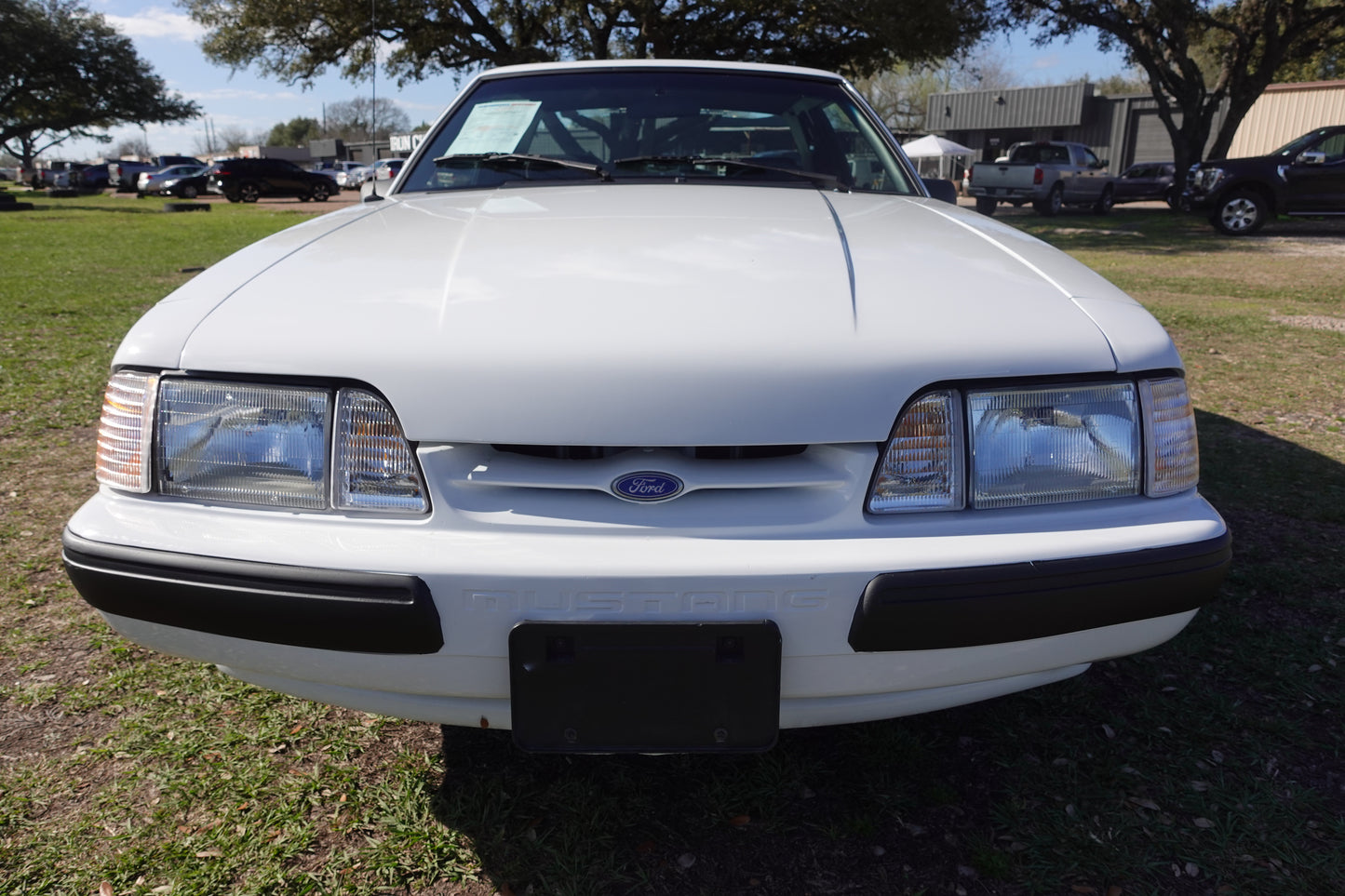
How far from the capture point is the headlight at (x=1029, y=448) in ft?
4.39

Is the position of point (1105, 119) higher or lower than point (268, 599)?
higher

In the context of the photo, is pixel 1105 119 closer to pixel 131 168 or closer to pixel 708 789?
pixel 131 168

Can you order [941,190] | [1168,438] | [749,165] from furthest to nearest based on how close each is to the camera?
[941,190] < [749,165] < [1168,438]

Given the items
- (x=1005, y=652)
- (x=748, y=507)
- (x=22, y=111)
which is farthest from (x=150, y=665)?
(x=22, y=111)

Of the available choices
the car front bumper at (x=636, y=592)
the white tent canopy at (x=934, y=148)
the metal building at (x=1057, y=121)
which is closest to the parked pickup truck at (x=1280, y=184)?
the car front bumper at (x=636, y=592)

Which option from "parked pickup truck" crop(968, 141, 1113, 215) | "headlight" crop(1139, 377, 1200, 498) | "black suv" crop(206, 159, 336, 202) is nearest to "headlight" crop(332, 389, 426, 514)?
"headlight" crop(1139, 377, 1200, 498)

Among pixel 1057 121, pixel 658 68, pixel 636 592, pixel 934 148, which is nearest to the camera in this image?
pixel 636 592

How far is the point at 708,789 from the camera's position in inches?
68.4

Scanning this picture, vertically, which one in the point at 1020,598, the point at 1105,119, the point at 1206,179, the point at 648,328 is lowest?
the point at 1020,598

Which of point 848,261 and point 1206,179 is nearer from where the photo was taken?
point 848,261

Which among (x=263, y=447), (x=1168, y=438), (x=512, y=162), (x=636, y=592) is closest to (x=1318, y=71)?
(x=512, y=162)

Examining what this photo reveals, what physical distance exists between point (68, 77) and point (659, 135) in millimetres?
44052

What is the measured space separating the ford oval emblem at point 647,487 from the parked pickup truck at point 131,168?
39.9 m

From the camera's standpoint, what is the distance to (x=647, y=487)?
128 centimetres
